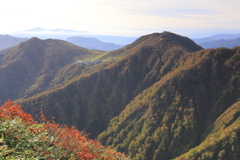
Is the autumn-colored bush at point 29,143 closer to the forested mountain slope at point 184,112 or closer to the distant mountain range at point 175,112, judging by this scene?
the distant mountain range at point 175,112

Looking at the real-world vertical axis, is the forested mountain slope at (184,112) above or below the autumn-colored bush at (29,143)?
below

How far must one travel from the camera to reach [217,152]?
384 ft

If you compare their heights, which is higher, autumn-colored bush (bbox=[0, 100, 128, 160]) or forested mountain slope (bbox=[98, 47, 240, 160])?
autumn-colored bush (bbox=[0, 100, 128, 160])

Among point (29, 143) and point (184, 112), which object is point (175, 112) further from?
point (29, 143)

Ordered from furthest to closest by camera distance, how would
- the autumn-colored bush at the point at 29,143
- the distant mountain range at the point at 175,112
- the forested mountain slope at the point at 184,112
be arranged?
the forested mountain slope at the point at 184,112, the distant mountain range at the point at 175,112, the autumn-colored bush at the point at 29,143

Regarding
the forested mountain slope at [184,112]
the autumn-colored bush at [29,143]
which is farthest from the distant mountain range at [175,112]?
the autumn-colored bush at [29,143]

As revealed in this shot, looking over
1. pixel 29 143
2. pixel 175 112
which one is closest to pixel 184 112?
pixel 175 112

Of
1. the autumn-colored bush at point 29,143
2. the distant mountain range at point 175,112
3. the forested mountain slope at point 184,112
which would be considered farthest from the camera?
the forested mountain slope at point 184,112

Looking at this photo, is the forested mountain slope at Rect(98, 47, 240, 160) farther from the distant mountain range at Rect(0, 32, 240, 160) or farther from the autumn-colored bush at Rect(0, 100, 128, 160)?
the autumn-colored bush at Rect(0, 100, 128, 160)

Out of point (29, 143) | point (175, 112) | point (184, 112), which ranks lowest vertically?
point (175, 112)

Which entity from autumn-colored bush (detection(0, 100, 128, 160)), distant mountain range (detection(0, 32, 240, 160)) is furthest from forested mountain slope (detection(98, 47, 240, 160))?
autumn-colored bush (detection(0, 100, 128, 160))

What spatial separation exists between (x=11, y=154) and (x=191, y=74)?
17345 cm

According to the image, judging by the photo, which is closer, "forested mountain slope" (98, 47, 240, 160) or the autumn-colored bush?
the autumn-colored bush

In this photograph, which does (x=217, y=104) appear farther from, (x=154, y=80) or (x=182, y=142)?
(x=154, y=80)
